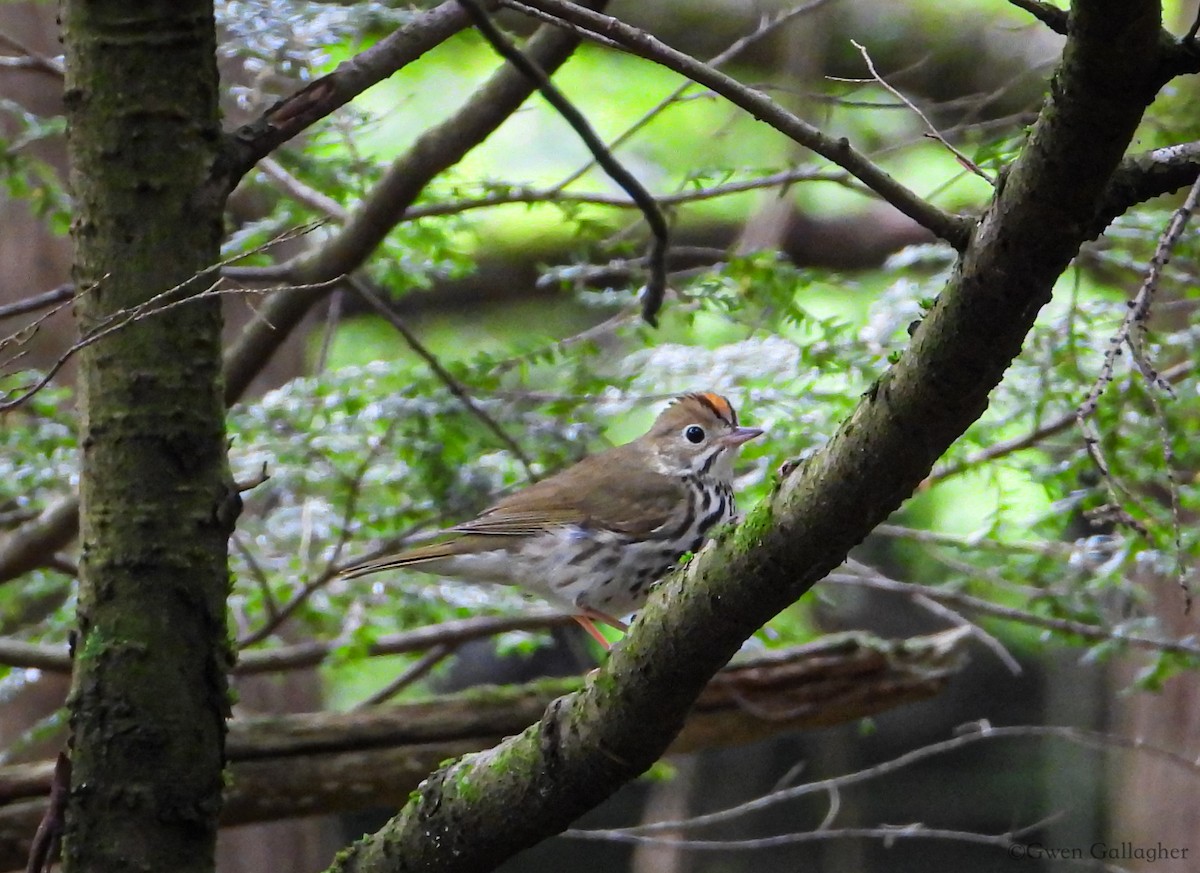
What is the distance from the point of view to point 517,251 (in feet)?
23.8

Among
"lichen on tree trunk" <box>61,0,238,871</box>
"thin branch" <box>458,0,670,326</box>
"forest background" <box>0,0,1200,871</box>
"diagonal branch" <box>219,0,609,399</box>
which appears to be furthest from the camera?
"diagonal branch" <box>219,0,609,399</box>

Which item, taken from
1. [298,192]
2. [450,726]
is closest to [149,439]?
[450,726]

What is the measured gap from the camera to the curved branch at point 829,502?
4.17 ft

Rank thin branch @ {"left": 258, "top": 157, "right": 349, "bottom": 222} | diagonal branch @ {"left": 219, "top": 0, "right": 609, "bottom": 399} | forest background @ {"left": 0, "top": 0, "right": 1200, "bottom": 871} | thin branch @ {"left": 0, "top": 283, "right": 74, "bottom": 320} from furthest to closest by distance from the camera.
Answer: thin branch @ {"left": 258, "top": 157, "right": 349, "bottom": 222}, diagonal branch @ {"left": 219, "top": 0, "right": 609, "bottom": 399}, thin branch @ {"left": 0, "top": 283, "right": 74, "bottom": 320}, forest background @ {"left": 0, "top": 0, "right": 1200, "bottom": 871}

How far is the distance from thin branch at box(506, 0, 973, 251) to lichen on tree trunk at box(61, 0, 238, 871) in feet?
2.03

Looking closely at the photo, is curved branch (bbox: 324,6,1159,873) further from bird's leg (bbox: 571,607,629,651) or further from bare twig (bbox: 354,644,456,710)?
bare twig (bbox: 354,644,456,710)

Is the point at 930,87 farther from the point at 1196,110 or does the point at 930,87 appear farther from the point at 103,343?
the point at 103,343

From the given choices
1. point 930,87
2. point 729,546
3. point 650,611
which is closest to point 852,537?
point 729,546

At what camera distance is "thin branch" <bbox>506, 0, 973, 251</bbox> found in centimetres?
179

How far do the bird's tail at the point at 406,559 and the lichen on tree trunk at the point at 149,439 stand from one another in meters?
1.37

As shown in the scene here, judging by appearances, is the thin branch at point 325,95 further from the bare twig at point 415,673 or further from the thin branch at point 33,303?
the bare twig at point 415,673

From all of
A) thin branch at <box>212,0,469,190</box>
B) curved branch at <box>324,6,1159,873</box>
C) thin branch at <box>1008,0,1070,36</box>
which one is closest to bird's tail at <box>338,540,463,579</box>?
curved branch at <box>324,6,1159,873</box>

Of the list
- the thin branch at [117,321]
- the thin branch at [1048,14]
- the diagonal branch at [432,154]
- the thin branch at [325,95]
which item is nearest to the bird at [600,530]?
the diagonal branch at [432,154]

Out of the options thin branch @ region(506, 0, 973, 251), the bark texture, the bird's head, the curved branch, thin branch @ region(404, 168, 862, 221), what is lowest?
the curved branch
